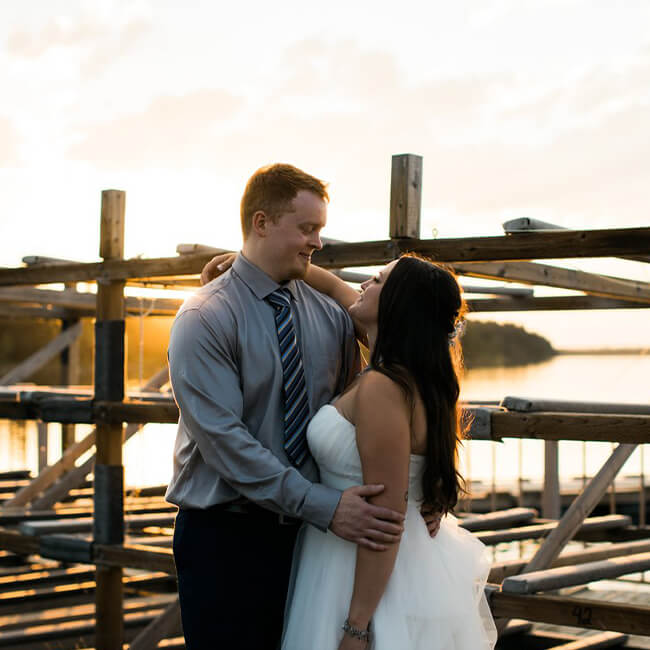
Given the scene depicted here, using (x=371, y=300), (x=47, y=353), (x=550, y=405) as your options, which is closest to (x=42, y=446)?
(x=47, y=353)

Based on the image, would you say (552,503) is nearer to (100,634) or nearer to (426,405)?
(100,634)

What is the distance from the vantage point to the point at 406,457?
2609 mm

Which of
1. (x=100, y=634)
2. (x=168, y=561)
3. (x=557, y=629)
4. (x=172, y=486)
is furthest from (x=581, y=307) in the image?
(x=172, y=486)

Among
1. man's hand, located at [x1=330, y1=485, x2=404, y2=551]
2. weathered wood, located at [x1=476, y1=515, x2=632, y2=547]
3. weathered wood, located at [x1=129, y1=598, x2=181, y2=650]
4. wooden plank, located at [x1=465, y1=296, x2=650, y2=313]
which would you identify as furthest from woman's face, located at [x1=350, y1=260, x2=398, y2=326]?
wooden plank, located at [x1=465, y1=296, x2=650, y2=313]

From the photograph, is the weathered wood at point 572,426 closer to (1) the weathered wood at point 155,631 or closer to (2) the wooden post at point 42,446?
(1) the weathered wood at point 155,631

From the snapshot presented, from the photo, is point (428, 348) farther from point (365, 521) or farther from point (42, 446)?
point (42, 446)

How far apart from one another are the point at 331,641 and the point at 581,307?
3.60m

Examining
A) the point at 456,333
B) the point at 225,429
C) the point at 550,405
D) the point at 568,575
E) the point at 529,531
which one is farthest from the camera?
the point at 529,531

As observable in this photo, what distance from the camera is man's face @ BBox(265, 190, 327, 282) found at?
2.89m

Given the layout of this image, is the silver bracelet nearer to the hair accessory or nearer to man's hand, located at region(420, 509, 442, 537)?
man's hand, located at region(420, 509, 442, 537)

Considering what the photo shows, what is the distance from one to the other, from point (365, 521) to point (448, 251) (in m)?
1.67

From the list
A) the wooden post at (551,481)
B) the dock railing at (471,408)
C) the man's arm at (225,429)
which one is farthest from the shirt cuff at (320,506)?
the wooden post at (551,481)

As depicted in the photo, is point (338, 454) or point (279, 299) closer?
point (338, 454)

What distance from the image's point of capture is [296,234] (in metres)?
2.92
